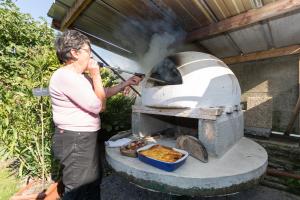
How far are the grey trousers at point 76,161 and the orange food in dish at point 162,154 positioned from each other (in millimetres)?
859

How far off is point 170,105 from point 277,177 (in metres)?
2.66

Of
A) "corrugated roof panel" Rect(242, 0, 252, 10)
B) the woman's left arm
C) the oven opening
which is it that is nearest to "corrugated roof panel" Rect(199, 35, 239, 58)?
"corrugated roof panel" Rect(242, 0, 252, 10)

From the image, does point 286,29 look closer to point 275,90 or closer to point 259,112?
point 275,90

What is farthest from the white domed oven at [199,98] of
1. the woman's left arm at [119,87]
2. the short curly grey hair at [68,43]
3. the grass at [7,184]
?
the grass at [7,184]

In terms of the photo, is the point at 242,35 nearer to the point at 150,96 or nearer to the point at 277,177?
the point at 150,96

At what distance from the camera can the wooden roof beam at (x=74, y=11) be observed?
347 centimetres

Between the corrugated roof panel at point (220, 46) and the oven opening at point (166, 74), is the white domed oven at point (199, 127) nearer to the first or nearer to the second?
the oven opening at point (166, 74)

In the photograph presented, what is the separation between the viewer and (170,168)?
7.97 feet

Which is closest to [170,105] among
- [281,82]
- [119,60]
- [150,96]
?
[150,96]

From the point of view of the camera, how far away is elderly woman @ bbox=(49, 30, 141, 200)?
1.92 m

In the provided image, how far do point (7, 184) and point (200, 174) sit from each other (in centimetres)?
339

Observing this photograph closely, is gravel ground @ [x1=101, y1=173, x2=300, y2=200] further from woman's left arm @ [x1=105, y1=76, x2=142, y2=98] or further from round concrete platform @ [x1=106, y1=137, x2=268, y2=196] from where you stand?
woman's left arm @ [x1=105, y1=76, x2=142, y2=98]

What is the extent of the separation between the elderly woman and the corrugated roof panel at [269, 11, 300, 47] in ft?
12.4

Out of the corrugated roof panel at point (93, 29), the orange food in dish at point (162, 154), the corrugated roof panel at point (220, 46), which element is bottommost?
the orange food in dish at point (162, 154)
